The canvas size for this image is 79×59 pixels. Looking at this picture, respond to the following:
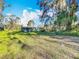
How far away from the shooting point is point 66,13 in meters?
38.0

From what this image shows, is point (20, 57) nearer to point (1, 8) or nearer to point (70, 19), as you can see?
point (70, 19)

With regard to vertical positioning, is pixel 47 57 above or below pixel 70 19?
below

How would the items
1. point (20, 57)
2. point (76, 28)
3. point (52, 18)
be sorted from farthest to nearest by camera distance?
1. point (52, 18)
2. point (76, 28)
3. point (20, 57)

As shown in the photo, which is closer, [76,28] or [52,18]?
[76,28]

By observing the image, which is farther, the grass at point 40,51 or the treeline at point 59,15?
the treeline at point 59,15

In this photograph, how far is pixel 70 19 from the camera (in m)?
36.3

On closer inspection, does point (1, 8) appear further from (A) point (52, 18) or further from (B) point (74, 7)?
(B) point (74, 7)

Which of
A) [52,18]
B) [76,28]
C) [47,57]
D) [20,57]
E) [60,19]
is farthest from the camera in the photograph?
[52,18]

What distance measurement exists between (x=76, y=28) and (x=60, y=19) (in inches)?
156

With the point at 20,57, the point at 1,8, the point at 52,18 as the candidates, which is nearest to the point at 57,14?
the point at 52,18

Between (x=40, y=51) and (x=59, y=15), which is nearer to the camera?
(x=40, y=51)

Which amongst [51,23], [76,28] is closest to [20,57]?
[76,28]

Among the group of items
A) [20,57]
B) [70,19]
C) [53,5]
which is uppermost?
[53,5]

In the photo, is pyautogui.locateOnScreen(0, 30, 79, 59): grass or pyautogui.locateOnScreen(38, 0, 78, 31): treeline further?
pyautogui.locateOnScreen(38, 0, 78, 31): treeline
